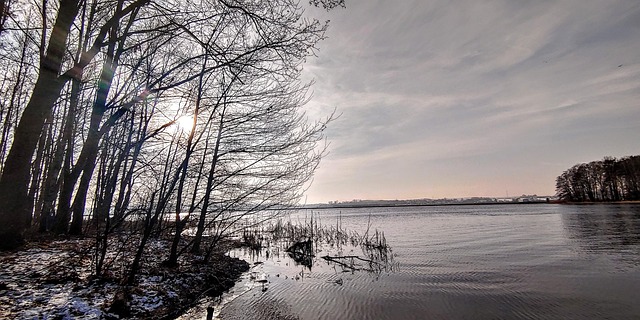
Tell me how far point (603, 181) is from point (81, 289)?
349ft

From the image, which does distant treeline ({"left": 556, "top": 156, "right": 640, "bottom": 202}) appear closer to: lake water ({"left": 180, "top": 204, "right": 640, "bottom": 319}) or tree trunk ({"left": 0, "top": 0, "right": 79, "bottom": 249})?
lake water ({"left": 180, "top": 204, "right": 640, "bottom": 319})

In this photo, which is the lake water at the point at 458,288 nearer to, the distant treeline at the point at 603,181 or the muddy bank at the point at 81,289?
the muddy bank at the point at 81,289

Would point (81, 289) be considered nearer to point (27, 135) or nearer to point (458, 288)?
point (27, 135)

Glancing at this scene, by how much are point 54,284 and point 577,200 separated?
373 feet

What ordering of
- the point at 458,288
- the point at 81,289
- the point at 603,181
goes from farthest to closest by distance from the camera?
the point at 603,181, the point at 458,288, the point at 81,289

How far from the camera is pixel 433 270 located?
12047mm

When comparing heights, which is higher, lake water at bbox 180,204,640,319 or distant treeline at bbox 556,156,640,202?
distant treeline at bbox 556,156,640,202

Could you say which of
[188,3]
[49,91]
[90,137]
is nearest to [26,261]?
[49,91]

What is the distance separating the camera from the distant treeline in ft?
237

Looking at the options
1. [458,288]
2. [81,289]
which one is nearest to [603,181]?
[458,288]

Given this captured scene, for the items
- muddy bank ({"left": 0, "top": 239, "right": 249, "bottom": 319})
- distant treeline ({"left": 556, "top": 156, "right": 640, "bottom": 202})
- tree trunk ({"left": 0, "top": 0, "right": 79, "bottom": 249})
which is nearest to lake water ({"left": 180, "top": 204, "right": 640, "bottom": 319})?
muddy bank ({"left": 0, "top": 239, "right": 249, "bottom": 319})

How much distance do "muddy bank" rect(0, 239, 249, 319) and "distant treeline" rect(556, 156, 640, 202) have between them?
95138mm

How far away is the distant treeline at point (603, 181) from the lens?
237 feet

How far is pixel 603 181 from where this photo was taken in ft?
264
